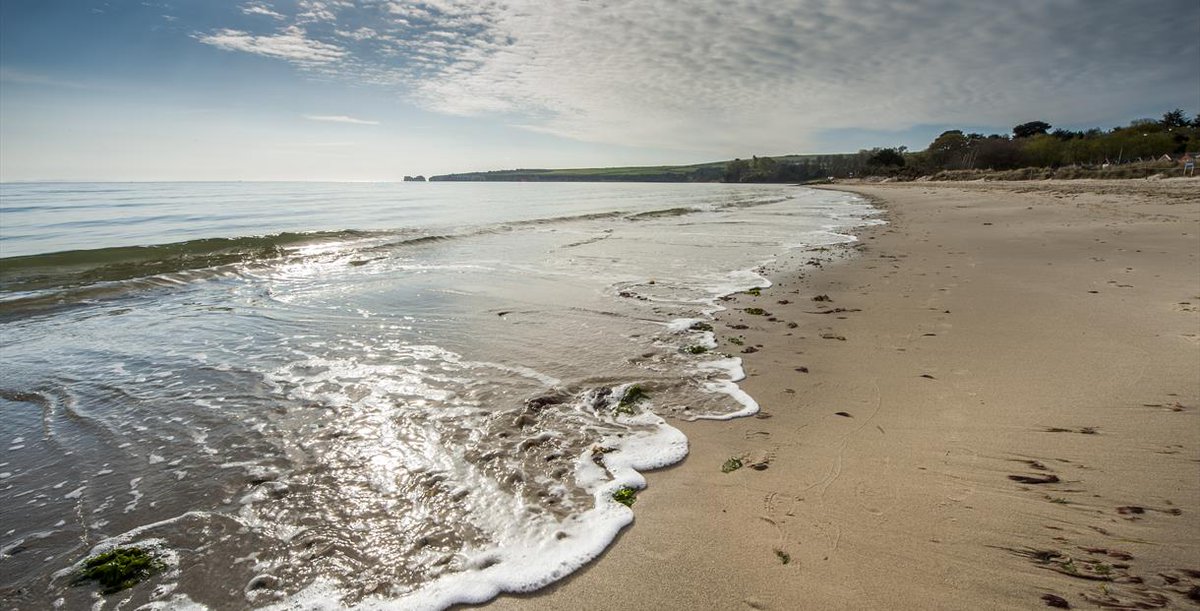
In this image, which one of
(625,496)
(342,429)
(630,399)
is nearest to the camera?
(625,496)

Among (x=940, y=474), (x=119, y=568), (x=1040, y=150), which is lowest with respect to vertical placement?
(x=119, y=568)

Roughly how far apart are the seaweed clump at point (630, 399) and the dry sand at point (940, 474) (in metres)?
0.53

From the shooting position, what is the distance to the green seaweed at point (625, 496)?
117 inches

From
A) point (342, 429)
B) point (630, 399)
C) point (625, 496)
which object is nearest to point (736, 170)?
point (630, 399)

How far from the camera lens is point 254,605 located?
233 cm

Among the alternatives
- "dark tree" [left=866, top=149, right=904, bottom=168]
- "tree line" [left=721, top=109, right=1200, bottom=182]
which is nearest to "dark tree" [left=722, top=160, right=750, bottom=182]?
"tree line" [left=721, top=109, right=1200, bottom=182]

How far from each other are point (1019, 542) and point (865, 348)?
313 cm

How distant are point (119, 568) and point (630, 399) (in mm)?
3267

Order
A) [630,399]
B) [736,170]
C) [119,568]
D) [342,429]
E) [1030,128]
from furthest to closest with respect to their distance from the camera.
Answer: [736,170], [1030,128], [630,399], [342,429], [119,568]

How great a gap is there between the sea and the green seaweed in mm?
18

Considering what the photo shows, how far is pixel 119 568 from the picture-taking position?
2523mm

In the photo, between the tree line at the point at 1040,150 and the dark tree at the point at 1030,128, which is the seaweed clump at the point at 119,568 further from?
the dark tree at the point at 1030,128

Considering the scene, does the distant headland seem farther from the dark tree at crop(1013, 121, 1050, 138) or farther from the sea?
the sea

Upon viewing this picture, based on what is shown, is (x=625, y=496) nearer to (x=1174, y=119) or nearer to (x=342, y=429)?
(x=342, y=429)
